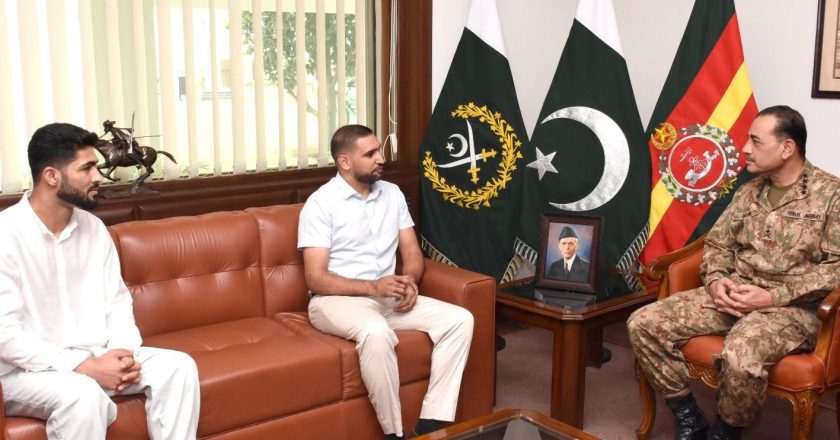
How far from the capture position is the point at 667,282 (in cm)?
332

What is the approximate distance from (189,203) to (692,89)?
2154 millimetres

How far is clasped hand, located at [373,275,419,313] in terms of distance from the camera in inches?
126

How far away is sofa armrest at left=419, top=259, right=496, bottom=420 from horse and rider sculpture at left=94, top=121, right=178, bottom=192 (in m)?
1.21

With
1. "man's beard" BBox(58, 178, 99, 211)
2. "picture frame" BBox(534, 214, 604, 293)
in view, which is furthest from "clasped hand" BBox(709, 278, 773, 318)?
"man's beard" BBox(58, 178, 99, 211)

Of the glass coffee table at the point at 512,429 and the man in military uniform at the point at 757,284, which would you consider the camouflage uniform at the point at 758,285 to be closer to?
the man in military uniform at the point at 757,284

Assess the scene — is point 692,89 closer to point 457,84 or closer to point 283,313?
point 457,84

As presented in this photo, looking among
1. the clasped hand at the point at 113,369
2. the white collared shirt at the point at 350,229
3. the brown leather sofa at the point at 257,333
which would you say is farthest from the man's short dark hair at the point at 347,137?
the clasped hand at the point at 113,369

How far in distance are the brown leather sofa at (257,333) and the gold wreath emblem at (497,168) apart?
633mm

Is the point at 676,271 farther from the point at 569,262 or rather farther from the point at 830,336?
the point at 830,336

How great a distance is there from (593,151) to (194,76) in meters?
1.75

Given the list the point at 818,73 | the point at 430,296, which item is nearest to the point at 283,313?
the point at 430,296

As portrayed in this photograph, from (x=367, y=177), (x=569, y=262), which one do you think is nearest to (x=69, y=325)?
(x=367, y=177)

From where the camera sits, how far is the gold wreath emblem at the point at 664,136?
12.5ft

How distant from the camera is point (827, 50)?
11.8ft
